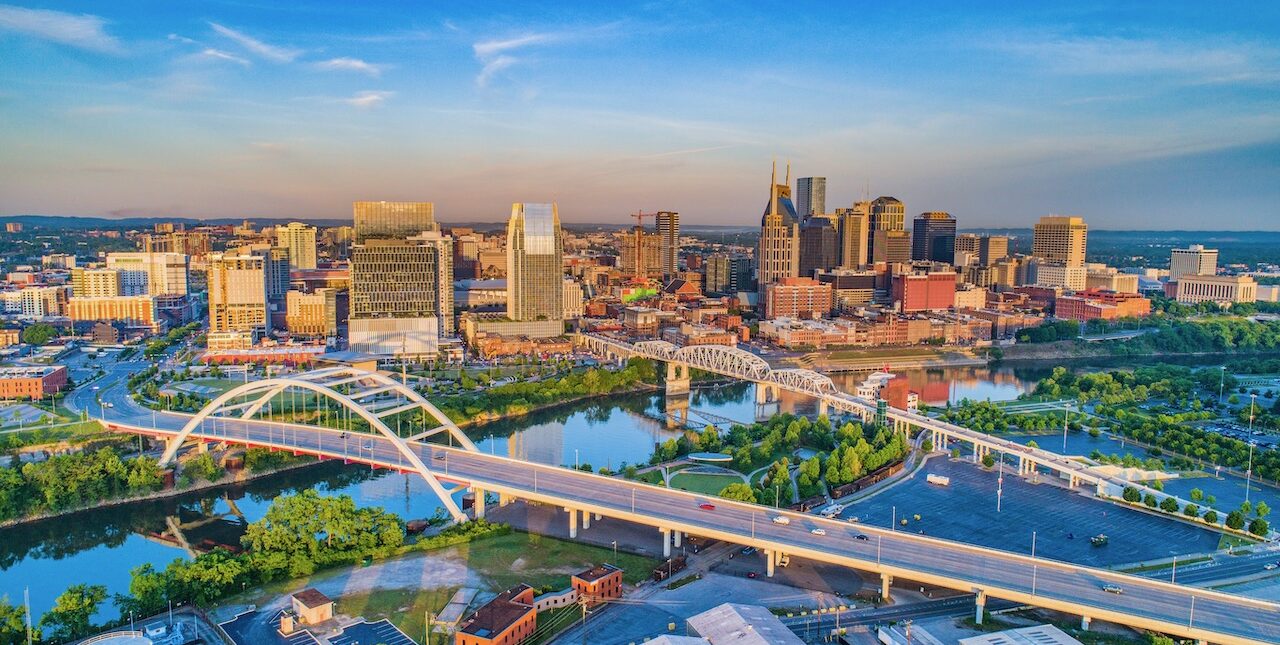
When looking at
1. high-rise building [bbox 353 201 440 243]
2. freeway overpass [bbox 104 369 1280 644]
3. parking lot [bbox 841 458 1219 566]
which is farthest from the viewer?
high-rise building [bbox 353 201 440 243]

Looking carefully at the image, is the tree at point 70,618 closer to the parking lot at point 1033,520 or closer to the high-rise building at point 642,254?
the parking lot at point 1033,520

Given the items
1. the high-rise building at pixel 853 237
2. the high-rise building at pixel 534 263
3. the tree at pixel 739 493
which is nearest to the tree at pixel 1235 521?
the tree at pixel 739 493

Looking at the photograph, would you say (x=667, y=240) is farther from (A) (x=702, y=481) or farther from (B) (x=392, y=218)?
(A) (x=702, y=481)

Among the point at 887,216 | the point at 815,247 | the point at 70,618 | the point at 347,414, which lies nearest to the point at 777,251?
the point at 815,247

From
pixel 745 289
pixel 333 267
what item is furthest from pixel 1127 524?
pixel 333 267

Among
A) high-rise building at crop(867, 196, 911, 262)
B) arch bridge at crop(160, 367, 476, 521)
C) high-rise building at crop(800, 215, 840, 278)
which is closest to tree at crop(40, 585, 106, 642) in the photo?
arch bridge at crop(160, 367, 476, 521)

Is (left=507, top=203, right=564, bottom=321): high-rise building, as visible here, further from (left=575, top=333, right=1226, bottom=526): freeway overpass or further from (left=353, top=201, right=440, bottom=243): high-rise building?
(left=353, top=201, right=440, bottom=243): high-rise building

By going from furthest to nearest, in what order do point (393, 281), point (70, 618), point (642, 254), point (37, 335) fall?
point (642, 254) < point (393, 281) < point (37, 335) < point (70, 618)
